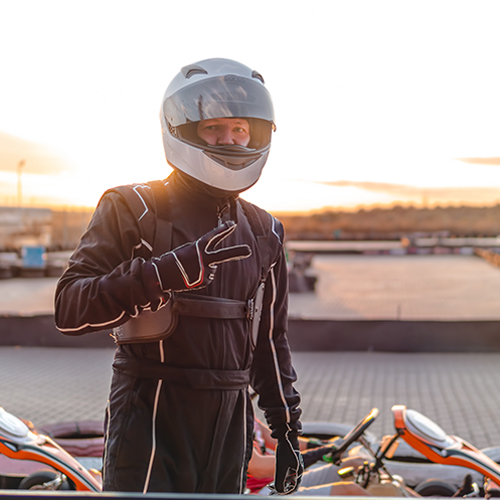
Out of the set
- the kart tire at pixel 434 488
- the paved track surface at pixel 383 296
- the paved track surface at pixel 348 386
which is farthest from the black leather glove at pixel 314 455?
the paved track surface at pixel 383 296

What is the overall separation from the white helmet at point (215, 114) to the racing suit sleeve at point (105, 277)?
300mm

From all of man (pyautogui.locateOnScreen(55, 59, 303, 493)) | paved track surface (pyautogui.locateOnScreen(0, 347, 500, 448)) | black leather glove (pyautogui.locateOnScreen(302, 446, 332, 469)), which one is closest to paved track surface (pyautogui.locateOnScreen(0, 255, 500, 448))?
paved track surface (pyautogui.locateOnScreen(0, 347, 500, 448))

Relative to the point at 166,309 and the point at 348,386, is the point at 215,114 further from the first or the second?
the point at 348,386

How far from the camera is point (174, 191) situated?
6.23 ft

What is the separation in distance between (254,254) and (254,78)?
59 centimetres

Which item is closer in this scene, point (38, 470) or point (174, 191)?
point (174, 191)

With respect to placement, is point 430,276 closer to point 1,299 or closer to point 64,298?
point 1,299

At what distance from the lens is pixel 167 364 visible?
5.68 ft

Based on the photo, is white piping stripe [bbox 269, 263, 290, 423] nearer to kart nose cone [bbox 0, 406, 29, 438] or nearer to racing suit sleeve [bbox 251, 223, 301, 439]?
racing suit sleeve [bbox 251, 223, 301, 439]

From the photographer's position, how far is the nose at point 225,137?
6.31 ft

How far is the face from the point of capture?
1921mm

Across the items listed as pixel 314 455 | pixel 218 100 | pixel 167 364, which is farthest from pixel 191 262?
pixel 314 455

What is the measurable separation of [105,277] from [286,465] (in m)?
0.96

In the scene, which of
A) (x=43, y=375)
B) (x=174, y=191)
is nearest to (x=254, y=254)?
(x=174, y=191)
